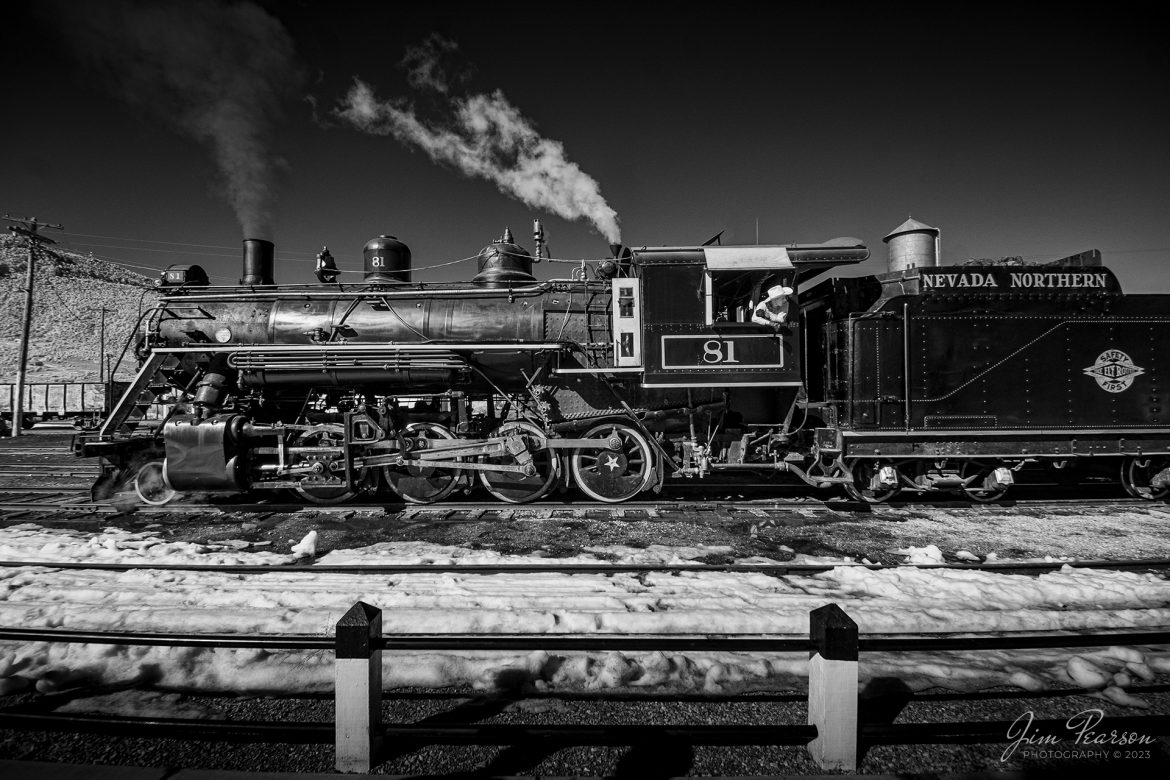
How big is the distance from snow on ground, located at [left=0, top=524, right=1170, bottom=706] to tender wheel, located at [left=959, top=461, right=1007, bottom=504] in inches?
92.0

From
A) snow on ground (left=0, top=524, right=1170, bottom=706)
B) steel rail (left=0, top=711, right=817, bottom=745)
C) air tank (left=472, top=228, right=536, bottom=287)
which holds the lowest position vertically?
snow on ground (left=0, top=524, right=1170, bottom=706)

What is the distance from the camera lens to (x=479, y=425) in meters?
7.09

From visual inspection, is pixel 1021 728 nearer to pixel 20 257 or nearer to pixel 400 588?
pixel 400 588

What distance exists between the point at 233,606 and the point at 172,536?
9.01 feet

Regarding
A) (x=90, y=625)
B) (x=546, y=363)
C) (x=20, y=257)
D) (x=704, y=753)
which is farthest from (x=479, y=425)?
(x=20, y=257)

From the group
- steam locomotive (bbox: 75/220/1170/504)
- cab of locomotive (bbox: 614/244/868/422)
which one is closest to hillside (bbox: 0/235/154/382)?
steam locomotive (bbox: 75/220/1170/504)

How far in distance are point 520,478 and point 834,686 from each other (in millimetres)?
5096

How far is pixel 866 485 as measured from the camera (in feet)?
21.9

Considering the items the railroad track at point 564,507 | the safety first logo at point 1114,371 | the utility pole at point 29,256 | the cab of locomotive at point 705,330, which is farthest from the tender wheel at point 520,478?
the utility pole at point 29,256

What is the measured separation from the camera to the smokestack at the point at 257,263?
8.06m

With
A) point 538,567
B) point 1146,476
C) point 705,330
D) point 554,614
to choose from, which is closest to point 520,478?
point 538,567

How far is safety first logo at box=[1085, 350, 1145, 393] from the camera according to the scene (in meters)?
6.23

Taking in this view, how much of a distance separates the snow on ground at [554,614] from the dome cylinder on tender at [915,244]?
5.14 m

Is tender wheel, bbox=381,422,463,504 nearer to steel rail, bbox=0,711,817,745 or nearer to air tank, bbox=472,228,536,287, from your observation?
air tank, bbox=472,228,536,287
